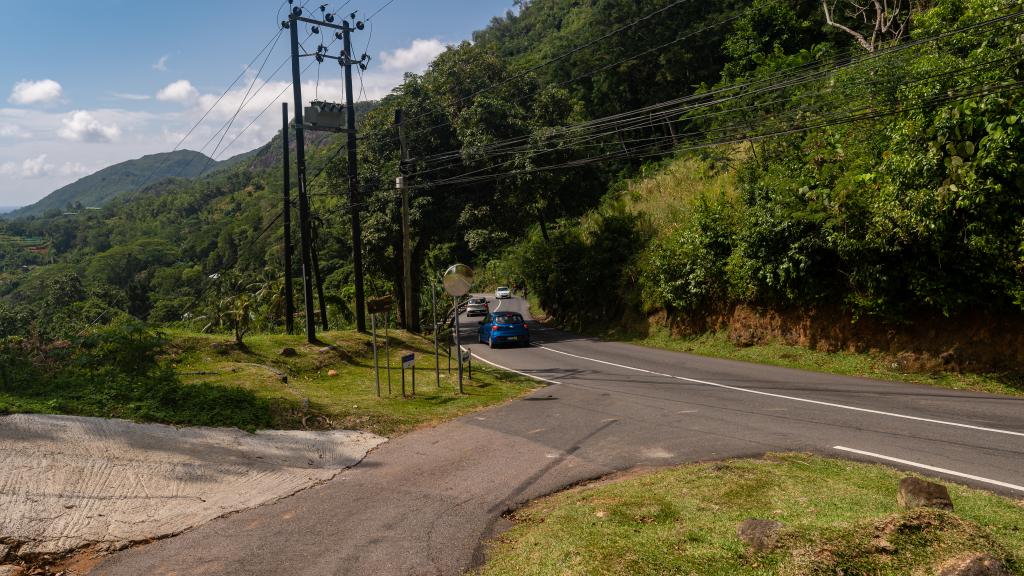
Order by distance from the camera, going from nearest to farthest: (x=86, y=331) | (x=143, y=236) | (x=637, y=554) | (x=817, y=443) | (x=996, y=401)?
1. (x=637, y=554)
2. (x=817, y=443)
3. (x=996, y=401)
4. (x=86, y=331)
5. (x=143, y=236)

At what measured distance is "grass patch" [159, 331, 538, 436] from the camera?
10820mm

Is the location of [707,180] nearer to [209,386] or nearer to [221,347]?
[221,347]

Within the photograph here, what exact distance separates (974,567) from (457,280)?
1051 centimetres

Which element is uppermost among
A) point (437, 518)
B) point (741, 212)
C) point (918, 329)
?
point (741, 212)

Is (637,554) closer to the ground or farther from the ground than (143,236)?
closer to the ground

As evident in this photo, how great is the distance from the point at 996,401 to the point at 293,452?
39.6ft

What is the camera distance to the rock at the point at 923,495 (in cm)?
510

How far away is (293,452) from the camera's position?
8805 millimetres

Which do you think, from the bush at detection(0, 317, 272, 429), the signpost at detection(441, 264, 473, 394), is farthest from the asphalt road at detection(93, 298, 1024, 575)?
the bush at detection(0, 317, 272, 429)

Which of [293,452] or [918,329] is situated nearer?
[293,452]

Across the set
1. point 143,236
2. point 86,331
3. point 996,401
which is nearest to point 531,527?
point 996,401

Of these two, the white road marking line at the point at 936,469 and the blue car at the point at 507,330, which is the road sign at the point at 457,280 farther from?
the blue car at the point at 507,330

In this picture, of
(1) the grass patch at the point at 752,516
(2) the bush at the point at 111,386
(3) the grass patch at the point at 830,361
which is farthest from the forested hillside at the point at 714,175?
(1) the grass patch at the point at 752,516

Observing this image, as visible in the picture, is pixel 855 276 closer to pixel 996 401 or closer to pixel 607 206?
pixel 996 401
